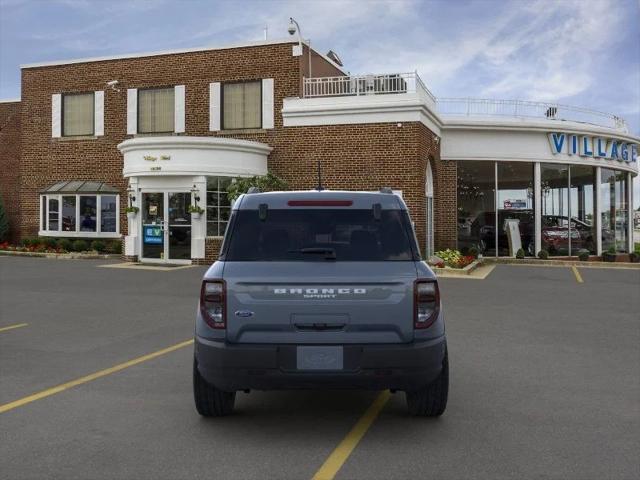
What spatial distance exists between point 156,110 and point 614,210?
19690mm

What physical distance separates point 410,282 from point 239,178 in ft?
54.7

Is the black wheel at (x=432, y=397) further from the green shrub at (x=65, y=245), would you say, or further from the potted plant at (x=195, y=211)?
the green shrub at (x=65, y=245)

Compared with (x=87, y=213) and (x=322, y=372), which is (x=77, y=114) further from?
(x=322, y=372)

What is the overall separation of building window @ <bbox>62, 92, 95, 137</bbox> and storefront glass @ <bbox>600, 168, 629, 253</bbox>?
69.1ft

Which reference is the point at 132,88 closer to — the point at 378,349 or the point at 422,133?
the point at 422,133

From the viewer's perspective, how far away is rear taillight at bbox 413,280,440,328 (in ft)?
14.6

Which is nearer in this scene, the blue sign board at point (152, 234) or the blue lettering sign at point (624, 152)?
the blue sign board at point (152, 234)

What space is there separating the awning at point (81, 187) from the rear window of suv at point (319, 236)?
21.0 meters

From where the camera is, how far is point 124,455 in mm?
4320

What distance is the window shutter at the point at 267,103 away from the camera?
22406 mm

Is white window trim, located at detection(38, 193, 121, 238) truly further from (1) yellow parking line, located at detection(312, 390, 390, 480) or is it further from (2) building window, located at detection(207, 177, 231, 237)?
(1) yellow parking line, located at detection(312, 390, 390, 480)

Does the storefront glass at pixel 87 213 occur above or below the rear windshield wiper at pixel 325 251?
above

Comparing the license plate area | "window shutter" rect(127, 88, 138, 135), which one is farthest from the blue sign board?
the license plate area

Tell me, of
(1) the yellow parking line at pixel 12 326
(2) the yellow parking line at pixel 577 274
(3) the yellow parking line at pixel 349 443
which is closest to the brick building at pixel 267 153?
(2) the yellow parking line at pixel 577 274
